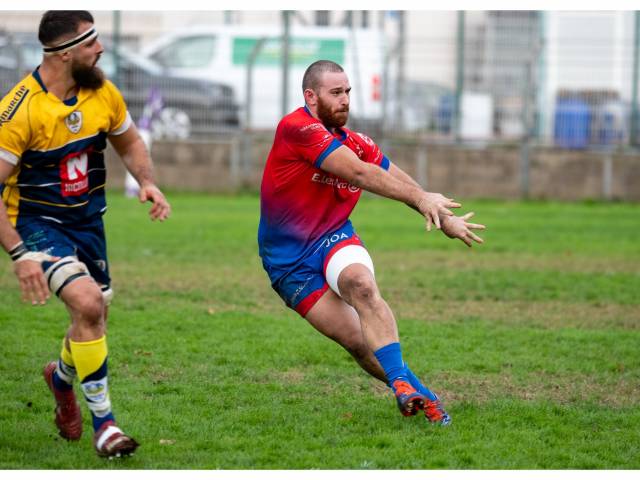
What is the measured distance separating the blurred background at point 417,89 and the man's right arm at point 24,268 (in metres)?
18.1

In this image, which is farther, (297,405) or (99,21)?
(99,21)

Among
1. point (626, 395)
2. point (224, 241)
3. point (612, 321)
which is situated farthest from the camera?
point (224, 241)

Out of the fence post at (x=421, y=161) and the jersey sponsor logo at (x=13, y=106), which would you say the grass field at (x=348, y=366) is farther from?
the fence post at (x=421, y=161)

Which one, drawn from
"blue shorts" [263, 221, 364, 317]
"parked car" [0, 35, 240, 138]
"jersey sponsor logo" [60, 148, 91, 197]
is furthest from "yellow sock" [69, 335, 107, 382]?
"parked car" [0, 35, 240, 138]

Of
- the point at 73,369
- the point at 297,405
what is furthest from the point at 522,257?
the point at 73,369

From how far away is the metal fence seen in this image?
23547 mm

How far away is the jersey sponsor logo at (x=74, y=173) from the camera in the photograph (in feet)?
19.4

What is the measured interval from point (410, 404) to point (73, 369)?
6.05ft

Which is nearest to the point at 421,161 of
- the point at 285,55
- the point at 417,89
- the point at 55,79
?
the point at 417,89

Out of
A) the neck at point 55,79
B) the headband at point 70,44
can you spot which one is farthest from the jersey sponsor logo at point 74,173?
the headband at point 70,44

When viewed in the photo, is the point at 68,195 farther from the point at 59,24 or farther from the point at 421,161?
the point at 421,161

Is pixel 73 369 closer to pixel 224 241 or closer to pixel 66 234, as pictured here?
pixel 66 234

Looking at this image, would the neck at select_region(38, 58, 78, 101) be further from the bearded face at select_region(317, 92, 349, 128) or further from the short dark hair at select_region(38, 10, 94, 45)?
the bearded face at select_region(317, 92, 349, 128)

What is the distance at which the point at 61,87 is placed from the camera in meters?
5.87
